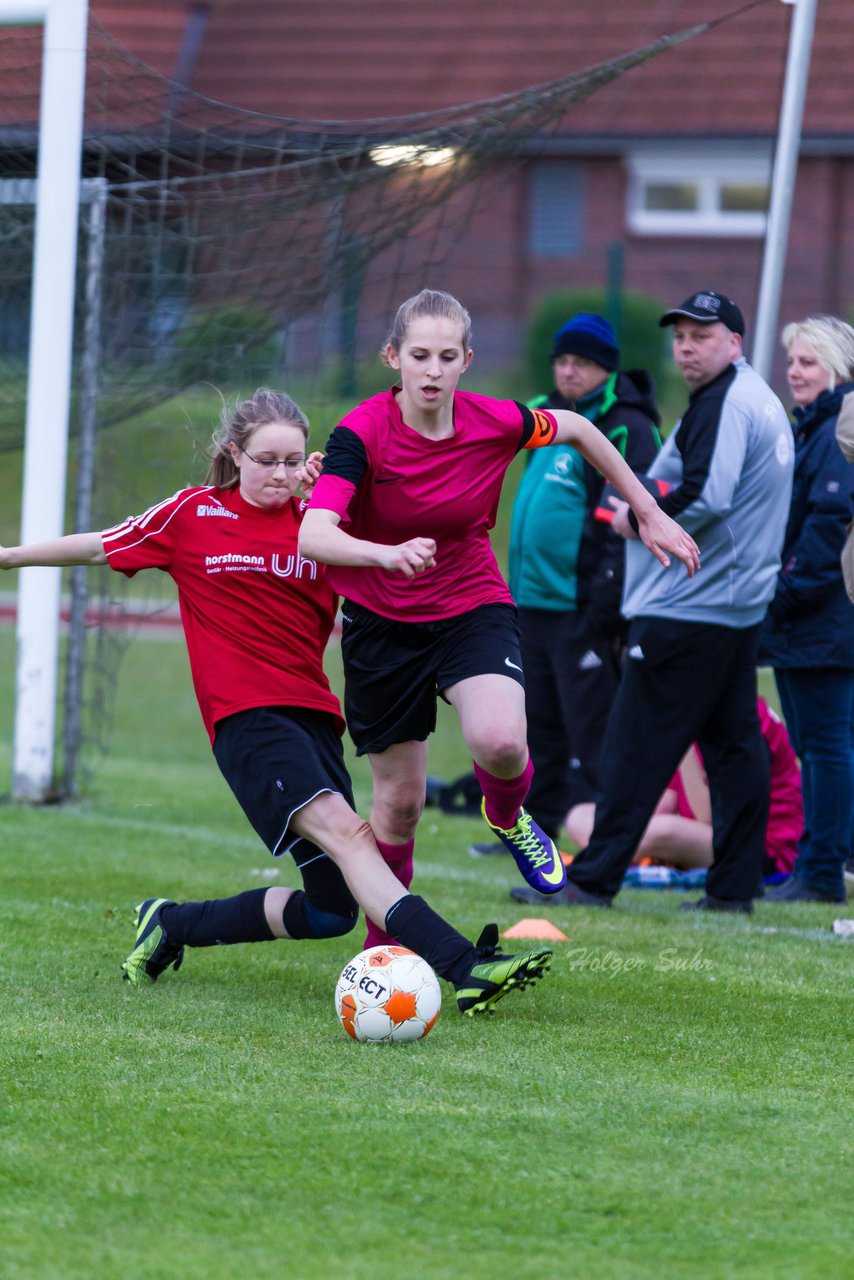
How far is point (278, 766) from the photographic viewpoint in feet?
14.5

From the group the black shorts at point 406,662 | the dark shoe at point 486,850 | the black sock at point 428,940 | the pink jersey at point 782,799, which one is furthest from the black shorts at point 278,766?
the dark shoe at point 486,850

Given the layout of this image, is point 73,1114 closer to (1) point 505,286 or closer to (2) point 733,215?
(1) point 505,286

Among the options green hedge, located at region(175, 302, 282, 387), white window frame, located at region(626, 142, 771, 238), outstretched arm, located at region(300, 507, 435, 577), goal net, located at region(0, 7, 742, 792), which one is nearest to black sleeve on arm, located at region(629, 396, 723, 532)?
outstretched arm, located at region(300, 507, 435, 577)

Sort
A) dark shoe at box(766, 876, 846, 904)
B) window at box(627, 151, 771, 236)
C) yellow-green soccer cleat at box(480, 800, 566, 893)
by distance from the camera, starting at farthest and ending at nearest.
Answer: window at box(627, 151, 771, 236), dark shoe at box(766, 876, 846, 904), yellow-green soccer cleat at box(480, 800, 566, 893)

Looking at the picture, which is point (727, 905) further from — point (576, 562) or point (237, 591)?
point (237, 591)

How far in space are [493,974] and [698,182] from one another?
2247 centimetres

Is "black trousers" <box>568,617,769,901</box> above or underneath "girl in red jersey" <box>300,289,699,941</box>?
underneath

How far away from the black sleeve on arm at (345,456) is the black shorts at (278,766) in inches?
27.0

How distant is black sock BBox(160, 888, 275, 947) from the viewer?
4.77 m

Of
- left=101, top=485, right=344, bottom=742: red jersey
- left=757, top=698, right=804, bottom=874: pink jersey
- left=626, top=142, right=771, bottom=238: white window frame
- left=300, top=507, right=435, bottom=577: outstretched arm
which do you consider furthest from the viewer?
left=626, top=142, right=771, bottom=238: white window frame

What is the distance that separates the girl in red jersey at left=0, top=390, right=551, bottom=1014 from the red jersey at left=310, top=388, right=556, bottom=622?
19 centimetres

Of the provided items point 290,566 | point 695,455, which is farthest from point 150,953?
point 695,455

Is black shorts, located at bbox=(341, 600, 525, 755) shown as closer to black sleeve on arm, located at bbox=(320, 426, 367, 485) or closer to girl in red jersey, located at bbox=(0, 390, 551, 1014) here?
girl in red jersey, located at bbox=(0, 390, 551, 1014)

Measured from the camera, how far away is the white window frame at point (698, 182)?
2461cm
